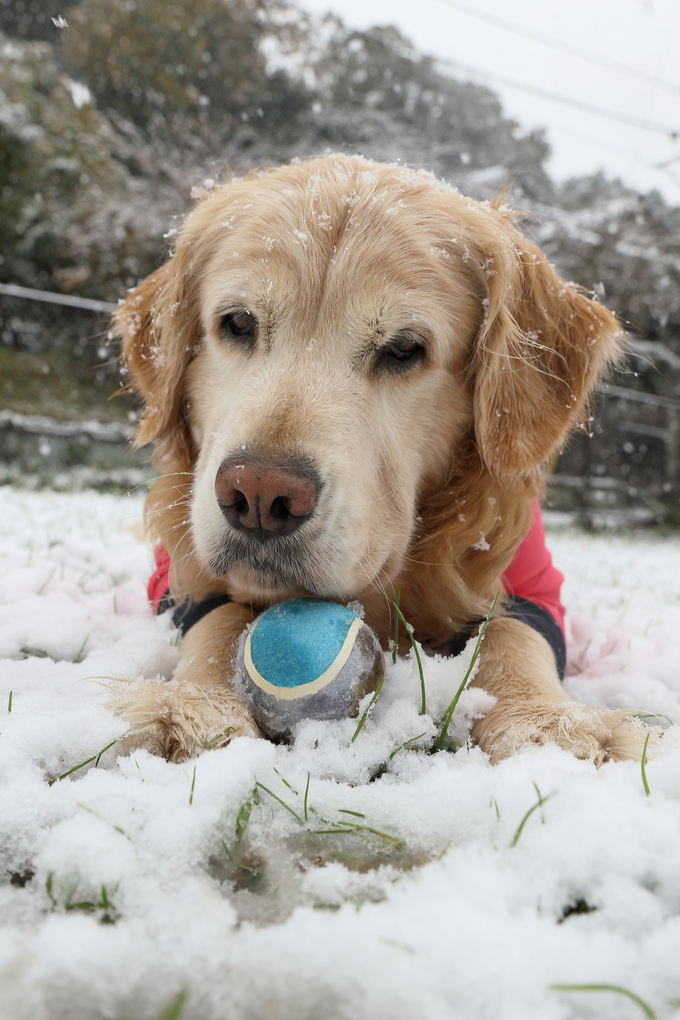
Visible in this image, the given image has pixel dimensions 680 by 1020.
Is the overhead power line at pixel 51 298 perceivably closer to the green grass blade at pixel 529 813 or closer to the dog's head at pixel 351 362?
the dog's head at pixel 351 362

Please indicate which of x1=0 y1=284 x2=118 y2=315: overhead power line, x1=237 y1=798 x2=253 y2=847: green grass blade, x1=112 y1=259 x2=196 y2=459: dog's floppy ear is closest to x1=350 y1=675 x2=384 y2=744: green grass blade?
x1=237 y1=798 x2=253 y2=847: green grass blade

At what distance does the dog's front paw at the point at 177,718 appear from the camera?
1.66 metres

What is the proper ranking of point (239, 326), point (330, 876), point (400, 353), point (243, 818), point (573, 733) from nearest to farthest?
point (330, 876) < point (243, 818) < point (573, 733) < point (400, 353) < point (239, 326)

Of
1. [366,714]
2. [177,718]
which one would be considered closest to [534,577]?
[366,714]

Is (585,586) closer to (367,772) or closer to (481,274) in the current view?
(481,274)

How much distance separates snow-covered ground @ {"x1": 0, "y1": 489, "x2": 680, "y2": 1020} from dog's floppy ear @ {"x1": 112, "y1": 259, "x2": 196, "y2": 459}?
120cm

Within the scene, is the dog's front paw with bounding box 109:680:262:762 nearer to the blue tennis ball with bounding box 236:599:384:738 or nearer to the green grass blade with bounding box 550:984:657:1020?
the blue tennis ball with bounding box 236:599:384:738

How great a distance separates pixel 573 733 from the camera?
5.97 feet

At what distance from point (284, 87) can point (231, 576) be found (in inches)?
571

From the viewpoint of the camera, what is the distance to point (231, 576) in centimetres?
210

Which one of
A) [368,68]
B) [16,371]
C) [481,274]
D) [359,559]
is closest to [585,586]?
[481,274]

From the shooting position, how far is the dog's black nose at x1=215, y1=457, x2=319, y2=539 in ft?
6.01

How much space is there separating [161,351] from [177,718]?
5.46ft

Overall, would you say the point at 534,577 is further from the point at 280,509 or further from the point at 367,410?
the point at 280,509
